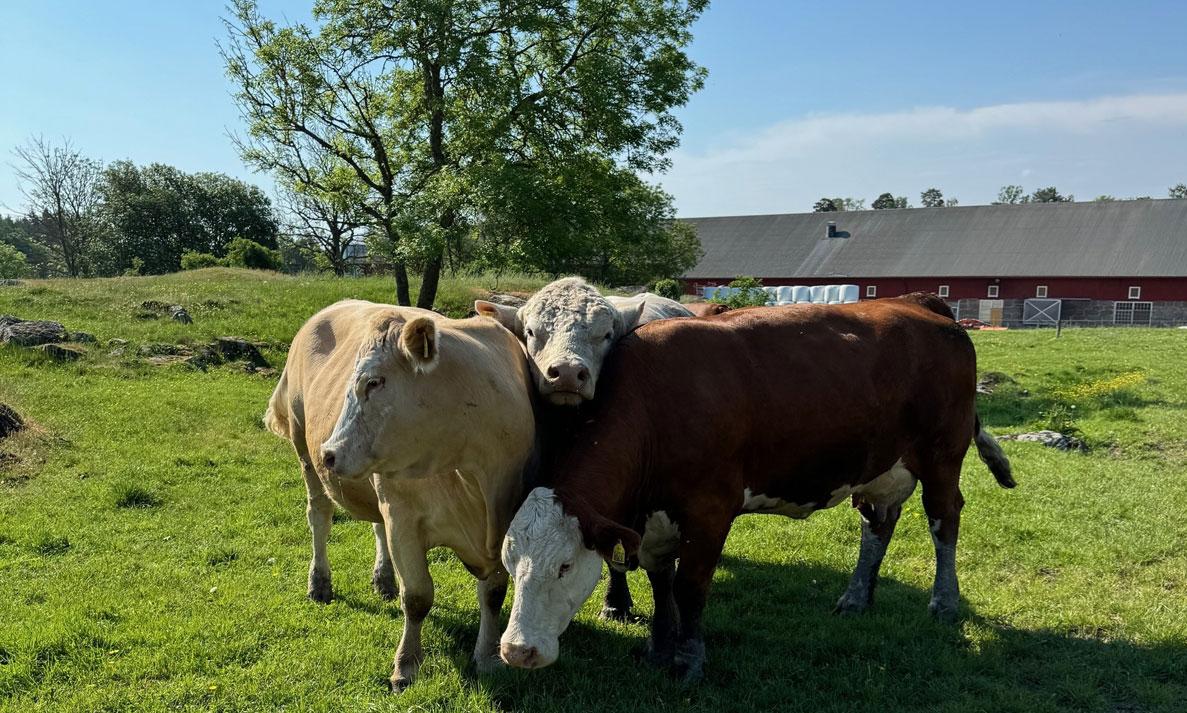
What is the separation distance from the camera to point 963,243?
57.8 m

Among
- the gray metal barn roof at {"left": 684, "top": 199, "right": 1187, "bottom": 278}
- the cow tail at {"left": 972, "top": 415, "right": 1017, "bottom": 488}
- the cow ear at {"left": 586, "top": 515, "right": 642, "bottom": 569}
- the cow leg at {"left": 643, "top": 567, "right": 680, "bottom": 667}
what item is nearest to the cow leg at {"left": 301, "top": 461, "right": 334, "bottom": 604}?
the cow leg at {"left": 643, "top": 567, "right": 680, "bottom": 667}

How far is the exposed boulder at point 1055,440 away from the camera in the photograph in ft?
40.1

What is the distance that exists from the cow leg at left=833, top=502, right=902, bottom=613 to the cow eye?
13.6 ft

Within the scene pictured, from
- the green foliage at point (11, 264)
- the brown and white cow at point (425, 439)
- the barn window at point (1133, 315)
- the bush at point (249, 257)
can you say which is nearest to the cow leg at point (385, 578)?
the brown and white cow at point (425, 439)

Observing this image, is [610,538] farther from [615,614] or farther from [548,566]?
[615,614]

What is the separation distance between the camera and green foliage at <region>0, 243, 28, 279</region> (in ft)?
218

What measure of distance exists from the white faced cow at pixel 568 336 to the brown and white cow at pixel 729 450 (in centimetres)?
19

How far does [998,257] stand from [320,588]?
5836 centimetres

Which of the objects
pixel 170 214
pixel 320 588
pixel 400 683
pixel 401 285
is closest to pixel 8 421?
pixel 320 588

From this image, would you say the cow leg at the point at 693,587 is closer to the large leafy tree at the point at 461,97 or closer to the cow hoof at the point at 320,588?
the cow hoof at the point at 320,588

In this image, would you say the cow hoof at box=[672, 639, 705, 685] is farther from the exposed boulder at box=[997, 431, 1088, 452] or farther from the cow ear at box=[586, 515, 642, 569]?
the exposed boulder at box=[997, 431, 1088, 452]

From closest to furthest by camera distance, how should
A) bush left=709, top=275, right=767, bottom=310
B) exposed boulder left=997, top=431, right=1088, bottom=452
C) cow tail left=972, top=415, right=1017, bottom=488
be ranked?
cow tail left=972, top=415, right=1017, bottom=488, exposed boulder left=997, top=431, right=1088, bottom=452, bush left=709, top=275, right=767, bottom=310

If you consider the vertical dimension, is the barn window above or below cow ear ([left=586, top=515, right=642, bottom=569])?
below

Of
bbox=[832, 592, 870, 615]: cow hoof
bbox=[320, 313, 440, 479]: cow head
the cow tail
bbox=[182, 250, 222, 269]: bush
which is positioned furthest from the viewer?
bbox=[182, 250, 222, 269]: bush
